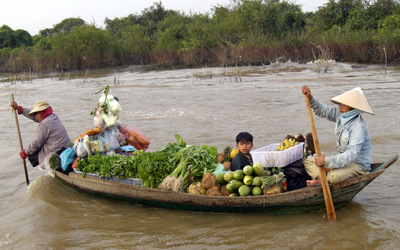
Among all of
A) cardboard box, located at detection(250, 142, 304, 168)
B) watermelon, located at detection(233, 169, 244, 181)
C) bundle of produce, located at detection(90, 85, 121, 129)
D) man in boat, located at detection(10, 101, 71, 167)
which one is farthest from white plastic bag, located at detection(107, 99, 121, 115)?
cardboard box, located at detection(250, 142, 304, 168)

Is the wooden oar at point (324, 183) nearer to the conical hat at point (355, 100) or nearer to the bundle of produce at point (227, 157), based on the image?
the conical hat at point (355, 100)

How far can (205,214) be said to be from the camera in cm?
463

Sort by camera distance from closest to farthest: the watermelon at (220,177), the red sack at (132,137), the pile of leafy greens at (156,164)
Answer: the watermelon at (220,177)
the pile of leafy greens at (156,164)
the red sack at (132,137)

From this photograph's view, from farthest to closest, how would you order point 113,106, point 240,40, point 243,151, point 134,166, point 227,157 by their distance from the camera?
point 240,40 < point 113,106 < point 227,157 < point 134,166 < point 243,151

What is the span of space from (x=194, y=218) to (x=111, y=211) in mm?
1189

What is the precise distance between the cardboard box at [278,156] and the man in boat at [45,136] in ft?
9.98

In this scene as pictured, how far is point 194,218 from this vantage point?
461cm

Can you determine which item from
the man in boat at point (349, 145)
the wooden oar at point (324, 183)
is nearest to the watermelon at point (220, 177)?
the man in boat at point (349, 145)

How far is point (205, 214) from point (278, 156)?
116 cm

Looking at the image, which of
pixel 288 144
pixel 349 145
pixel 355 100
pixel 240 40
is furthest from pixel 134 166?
pixel 240 40

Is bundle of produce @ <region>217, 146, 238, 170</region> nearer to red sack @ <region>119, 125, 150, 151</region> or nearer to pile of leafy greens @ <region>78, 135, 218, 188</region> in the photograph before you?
pile of leafy greens @ <region>78, 135, 218, 188</region>

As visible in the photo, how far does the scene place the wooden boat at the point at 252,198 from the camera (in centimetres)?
408

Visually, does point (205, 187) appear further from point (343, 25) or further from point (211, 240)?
point (343, 25)

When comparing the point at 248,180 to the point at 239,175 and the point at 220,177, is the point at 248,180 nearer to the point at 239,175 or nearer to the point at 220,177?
the point at 239,175
